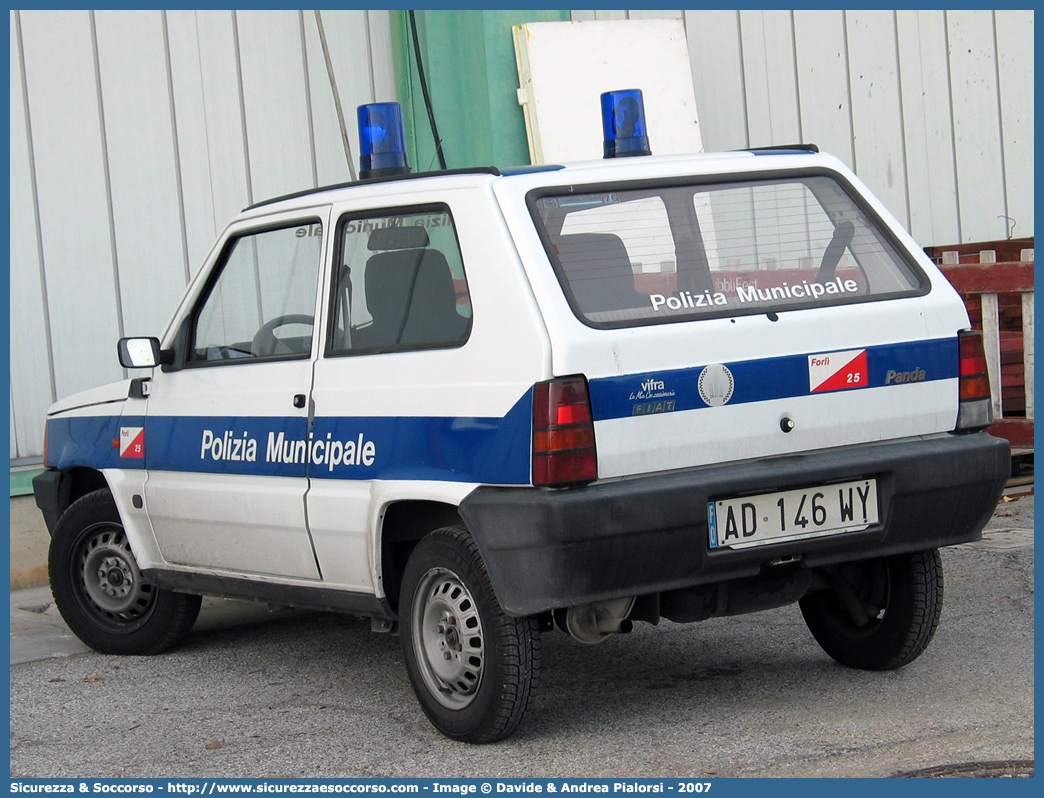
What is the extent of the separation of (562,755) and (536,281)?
1.43 metres

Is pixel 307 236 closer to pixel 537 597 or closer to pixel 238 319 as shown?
pixel 238 319

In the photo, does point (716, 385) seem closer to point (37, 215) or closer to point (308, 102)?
point (37, 215)

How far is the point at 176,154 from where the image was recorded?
8.05 metres

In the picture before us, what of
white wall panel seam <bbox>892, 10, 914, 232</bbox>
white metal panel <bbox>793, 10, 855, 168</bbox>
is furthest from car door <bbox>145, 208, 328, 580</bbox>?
white wall panel seam <bbox>892, 10, 914, 232</bbox>

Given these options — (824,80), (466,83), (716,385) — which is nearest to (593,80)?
(466,83)

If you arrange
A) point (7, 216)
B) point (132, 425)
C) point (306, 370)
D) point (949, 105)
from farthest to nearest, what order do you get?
point (949, 105) < point (7, 216) < point (132, 425) < point (306, 370)

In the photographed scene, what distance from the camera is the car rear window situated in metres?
4.12

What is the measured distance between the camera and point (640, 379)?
3.94m

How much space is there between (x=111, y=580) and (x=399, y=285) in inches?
88.0

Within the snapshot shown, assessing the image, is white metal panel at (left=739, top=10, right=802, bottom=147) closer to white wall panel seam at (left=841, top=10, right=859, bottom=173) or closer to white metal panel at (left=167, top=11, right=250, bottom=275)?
white wall panel seam at (left=841, top=10, right=859, bottom=173)

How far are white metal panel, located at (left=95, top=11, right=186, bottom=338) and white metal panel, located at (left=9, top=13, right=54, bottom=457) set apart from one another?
468 mm

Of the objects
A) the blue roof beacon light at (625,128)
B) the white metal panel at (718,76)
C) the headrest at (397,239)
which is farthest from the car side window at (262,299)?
the white metal panel at (718,76)

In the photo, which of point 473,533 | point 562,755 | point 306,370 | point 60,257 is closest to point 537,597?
point 473,533

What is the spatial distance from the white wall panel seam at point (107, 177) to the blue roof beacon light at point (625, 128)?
390 cm
